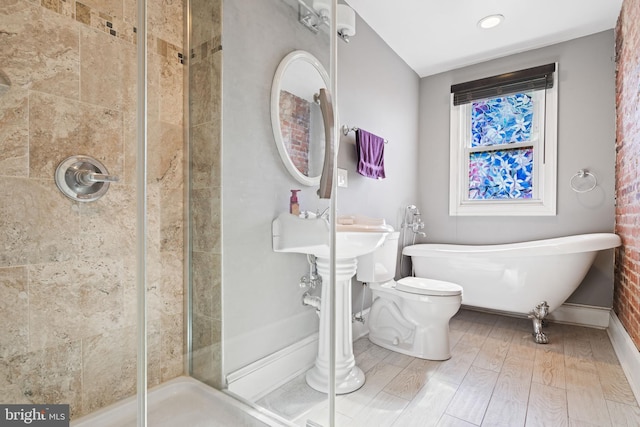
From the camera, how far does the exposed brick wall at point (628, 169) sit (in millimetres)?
1809

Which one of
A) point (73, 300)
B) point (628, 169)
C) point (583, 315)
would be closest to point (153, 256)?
point (73, 300)

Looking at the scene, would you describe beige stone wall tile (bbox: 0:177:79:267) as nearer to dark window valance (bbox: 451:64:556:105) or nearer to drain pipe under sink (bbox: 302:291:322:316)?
drain pipe under sink (bbox: 302:291:322:316)

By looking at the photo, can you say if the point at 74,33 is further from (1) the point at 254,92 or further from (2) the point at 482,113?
(2) the point at 482,113

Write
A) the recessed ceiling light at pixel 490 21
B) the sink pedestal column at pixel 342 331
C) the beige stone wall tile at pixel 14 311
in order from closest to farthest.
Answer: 1. the beige stone wall tile at pixel 14 311
2. the sink pedestal column at pixel 342 331
3. the recessed ceiling light at pixel 490 21

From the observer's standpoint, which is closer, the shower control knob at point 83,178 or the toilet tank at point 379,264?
the shower control knob at point 83,178

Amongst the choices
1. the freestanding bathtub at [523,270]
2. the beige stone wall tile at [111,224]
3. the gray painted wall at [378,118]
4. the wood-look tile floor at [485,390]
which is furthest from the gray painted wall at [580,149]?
the beige stone wall tile at [111,224]

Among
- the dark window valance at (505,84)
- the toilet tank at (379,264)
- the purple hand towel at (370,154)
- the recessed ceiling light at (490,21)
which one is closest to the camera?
the toilet tank at (379,264)

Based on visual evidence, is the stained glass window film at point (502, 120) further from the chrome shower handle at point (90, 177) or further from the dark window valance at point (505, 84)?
the chrome shower handle at point (90, 177)

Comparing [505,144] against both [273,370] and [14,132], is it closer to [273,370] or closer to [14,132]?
[273,370]

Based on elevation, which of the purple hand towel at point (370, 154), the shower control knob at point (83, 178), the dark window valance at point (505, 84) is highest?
the dark window valance at point (505, 84)

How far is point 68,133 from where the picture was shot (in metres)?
1.05

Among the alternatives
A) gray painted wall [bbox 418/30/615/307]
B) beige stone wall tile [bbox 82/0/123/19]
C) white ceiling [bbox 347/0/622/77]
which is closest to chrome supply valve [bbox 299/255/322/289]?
beige stone wall tile [bbox 82/0/123/19]

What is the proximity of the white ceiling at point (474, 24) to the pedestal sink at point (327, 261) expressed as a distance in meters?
1.80

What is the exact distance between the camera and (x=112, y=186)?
3.74 ft
